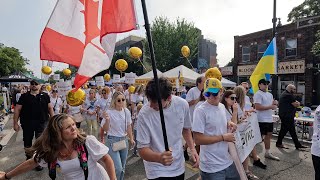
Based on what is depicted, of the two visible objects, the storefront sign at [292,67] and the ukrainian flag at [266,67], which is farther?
the storefront sign at [292,67]

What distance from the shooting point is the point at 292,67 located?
2308 centimetres

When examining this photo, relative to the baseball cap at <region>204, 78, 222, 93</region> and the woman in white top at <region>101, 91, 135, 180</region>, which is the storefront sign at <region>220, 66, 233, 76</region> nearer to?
the woman in white top at <region>101, 91, 135, 180</region>

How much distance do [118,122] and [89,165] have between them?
2222 mm

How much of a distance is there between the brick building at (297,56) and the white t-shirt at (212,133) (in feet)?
63.0

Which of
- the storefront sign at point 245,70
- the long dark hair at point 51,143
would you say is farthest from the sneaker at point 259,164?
the storefront sign at point 245,70

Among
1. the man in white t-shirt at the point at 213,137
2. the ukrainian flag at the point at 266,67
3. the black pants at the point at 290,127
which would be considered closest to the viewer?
the man in white t-shirt at the point at 213,137

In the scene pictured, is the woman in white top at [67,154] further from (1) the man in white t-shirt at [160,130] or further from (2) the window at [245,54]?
(2) the window at [245,54]

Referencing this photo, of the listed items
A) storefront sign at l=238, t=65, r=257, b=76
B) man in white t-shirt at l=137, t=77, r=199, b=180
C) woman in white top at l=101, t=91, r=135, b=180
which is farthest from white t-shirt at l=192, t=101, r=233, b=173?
storefront sign at l=238, t=65, r=257, b=76

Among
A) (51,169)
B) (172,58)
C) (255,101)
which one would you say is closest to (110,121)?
(51,169)

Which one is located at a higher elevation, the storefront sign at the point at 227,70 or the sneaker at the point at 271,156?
the storefront sign at the point at 227,70

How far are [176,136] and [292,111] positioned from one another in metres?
5.83

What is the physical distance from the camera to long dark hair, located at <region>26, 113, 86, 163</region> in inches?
98.5

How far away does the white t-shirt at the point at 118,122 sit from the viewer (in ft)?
15.5

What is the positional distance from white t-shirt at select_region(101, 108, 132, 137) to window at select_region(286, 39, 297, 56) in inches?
868
